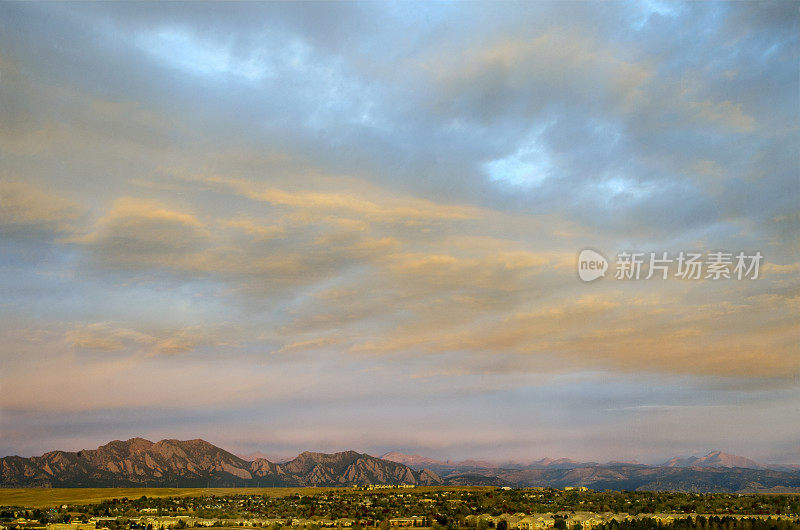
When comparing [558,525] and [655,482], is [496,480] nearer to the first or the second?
[655,482]

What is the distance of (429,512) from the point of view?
8619 cm

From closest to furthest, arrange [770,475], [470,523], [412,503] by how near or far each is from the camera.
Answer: [470,523]
[412,503]
[770,475]

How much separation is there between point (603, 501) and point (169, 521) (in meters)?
60.6

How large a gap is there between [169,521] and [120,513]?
1493 centimetres

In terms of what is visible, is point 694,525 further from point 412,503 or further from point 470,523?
point 412,503

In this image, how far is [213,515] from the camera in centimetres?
8606

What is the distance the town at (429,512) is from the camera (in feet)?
244

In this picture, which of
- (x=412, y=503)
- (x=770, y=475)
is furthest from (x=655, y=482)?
(x=412, y=503)

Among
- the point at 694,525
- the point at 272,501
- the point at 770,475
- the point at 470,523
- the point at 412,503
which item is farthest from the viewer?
the point at 770,475

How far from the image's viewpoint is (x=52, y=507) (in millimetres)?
102062

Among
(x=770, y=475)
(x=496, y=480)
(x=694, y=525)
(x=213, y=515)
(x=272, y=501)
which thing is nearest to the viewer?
(x=694, y=525)

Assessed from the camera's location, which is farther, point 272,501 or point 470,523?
point 272,501

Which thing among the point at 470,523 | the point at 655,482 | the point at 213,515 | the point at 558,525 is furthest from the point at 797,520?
the point at 655,482

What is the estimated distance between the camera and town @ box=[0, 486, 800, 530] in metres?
74.3
